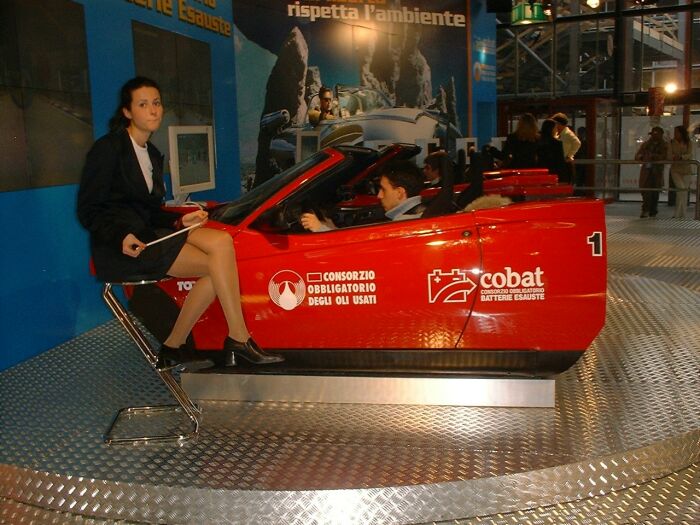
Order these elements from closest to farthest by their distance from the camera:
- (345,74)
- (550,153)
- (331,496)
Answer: (331,496)
(550,153)
(345,74)

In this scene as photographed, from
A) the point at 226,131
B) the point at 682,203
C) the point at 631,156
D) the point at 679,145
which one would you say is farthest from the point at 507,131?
the point at 226,131

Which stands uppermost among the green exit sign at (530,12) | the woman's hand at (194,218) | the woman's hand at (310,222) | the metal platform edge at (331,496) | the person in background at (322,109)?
the green exit sign at (530,12)

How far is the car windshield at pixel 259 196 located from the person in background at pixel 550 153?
4364 millimetres

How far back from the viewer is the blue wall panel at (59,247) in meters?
3.99

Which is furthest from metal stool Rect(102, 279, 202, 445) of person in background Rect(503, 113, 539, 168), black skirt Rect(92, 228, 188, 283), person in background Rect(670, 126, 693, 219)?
person in background Rect(670, 126, 693, 219)

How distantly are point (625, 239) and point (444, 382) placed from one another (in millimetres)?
5725

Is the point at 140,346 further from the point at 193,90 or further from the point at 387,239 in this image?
the point at 193,90

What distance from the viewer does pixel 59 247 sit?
440cm

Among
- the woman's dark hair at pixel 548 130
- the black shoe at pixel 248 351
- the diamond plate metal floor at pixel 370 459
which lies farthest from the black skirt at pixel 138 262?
the woman's dark hair at pixel 548 130

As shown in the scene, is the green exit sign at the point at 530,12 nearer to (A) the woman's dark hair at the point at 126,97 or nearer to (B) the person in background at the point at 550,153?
(B) the person in background at the point at 550,153

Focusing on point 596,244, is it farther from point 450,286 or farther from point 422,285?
point 422,285

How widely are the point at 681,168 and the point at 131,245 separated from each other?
1036cm

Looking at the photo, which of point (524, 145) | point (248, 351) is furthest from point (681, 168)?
point (248, 351)

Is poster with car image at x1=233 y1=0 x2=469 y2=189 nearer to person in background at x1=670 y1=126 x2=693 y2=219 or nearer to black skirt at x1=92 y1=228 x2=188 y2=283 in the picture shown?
person in background at x1=670 y1=126 x2=693 y2=219
